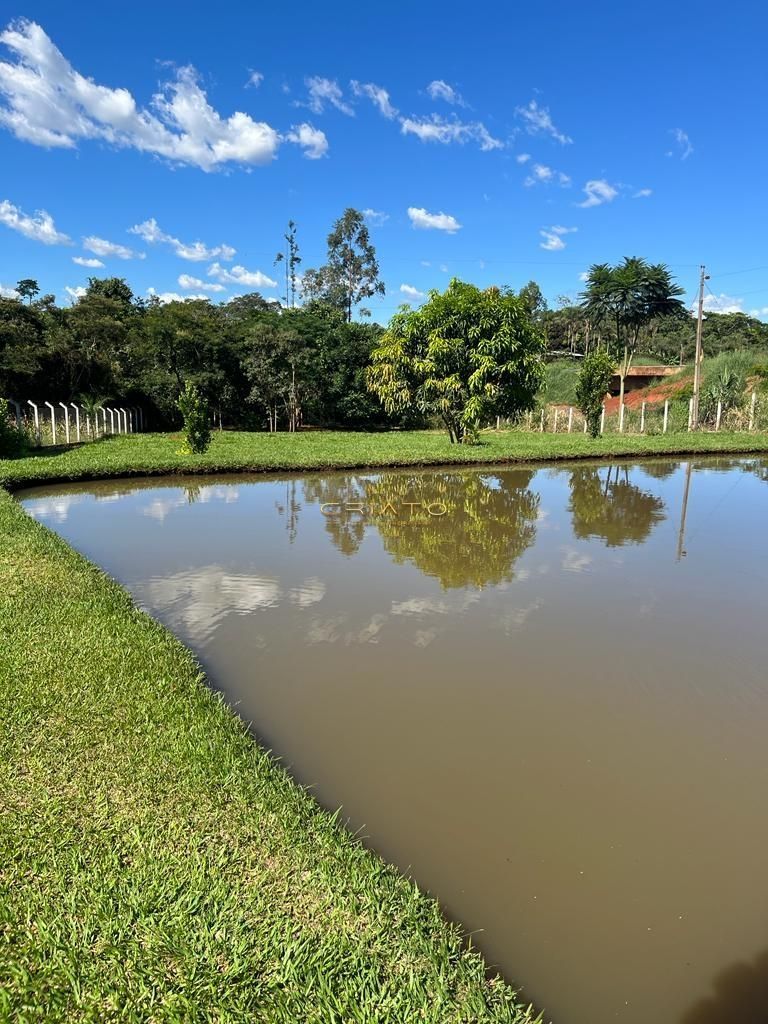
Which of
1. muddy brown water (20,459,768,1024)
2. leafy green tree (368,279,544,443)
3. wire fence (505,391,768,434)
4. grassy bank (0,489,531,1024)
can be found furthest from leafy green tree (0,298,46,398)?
grassy bank (0,489,531,1024)

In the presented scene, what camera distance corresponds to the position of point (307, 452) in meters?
15.2

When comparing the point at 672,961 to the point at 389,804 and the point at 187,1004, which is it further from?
the point at 187,1004

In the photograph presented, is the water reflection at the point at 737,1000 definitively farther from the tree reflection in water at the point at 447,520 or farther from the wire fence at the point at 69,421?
the wire fence at the point at 69,421

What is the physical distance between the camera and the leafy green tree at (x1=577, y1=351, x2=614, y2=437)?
772 inches

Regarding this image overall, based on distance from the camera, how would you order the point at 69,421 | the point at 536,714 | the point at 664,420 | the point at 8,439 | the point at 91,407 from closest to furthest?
the point at 536,714 → the point at 8,439 → the point at 69,421 → the point at 91,407 → the point at 664,420

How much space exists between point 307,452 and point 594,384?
1034 cm

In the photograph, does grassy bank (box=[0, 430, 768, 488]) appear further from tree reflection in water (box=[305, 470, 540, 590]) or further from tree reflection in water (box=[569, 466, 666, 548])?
tree reflection in water (box=[569, 466, 666, 548])

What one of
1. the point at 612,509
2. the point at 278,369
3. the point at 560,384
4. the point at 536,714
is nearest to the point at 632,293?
the point at 560,384

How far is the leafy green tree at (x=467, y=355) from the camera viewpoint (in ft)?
56.7

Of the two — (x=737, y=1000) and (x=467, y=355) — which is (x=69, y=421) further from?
(x=737, y=1000)

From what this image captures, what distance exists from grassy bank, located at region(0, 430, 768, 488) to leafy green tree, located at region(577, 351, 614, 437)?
3.52 ft

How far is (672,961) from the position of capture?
76.4 inches

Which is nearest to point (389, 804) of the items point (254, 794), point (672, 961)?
point (254, 794)

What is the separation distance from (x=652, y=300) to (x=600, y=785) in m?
31.2
